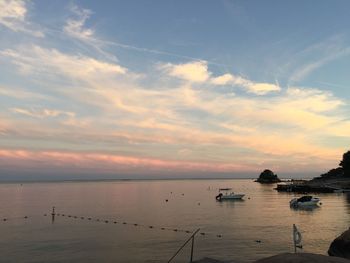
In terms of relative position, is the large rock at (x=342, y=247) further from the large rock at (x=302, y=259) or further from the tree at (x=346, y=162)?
the tree at (x=346, y=162)

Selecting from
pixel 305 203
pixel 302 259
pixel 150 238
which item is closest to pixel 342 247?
pixel 302 259

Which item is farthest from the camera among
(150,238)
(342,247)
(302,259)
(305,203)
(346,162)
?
(346,162)

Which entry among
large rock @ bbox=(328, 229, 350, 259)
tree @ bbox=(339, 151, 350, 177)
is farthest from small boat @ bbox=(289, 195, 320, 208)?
tree @ bbox=(339, 151, 350, 177)

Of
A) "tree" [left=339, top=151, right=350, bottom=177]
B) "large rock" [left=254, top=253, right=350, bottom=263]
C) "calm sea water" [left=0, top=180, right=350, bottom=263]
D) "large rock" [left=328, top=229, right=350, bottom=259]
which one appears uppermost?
"tree" [left=339, top=151, right=350, bottom=177]

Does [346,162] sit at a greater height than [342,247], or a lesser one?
greater

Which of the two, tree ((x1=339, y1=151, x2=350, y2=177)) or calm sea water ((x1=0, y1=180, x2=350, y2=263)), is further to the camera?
tree ((x1=339, y1=151, x2=350, y2=177))

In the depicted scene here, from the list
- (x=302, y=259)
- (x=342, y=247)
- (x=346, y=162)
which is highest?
(x=346, y=162)

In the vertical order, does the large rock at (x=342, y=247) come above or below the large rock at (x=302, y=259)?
below

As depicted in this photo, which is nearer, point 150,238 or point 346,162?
point 150,238

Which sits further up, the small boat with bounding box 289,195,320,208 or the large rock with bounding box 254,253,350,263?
the large rock with bounding box 254,253,350,263

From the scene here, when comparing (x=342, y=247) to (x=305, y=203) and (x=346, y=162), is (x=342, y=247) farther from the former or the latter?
(x=346, y=162)

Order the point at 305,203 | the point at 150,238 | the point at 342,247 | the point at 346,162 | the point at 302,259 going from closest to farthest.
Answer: the point at 302,259 < the point at 342,247 < the point at 150,238 < the point at 305,203 < the point at 346,162

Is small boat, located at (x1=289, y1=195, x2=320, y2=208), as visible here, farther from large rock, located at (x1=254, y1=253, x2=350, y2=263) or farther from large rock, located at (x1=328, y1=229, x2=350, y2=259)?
large rock, located at (x1=254, y1=253, x2=350, y2=263)

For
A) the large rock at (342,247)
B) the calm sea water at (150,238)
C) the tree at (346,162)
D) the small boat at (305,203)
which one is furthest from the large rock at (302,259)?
the tree at (346,162)
